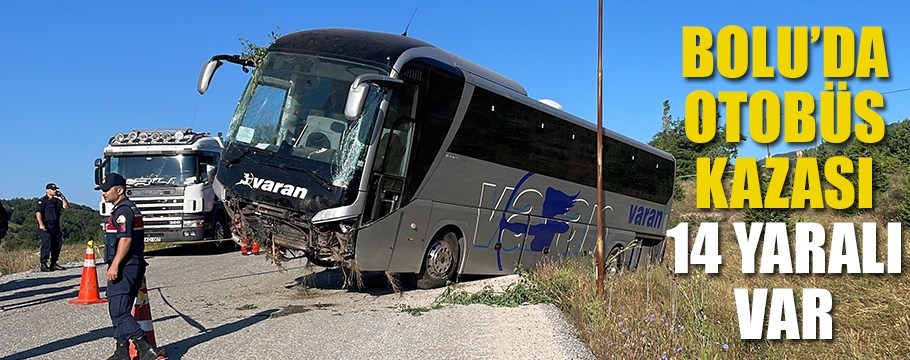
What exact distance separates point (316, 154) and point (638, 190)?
428 inches

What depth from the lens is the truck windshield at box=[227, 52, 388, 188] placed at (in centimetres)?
1127

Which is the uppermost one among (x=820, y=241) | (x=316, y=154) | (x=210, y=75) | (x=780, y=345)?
(x=210, y=75)

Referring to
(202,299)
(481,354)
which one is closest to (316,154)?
(202,299)

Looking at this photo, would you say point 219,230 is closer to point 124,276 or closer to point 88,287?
point 88,287

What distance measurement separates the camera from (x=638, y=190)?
20.3m

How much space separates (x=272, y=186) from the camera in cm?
1142

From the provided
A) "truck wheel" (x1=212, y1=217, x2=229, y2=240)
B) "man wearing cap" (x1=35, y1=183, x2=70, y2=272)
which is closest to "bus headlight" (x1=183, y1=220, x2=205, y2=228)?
"truck wheel" (x1=212, y1=217, x2=229, y2=240)

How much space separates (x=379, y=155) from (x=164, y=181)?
35.1 ft

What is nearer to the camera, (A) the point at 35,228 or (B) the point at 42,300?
(B) the point at 42,300

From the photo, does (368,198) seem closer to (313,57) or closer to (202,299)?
(313,57)

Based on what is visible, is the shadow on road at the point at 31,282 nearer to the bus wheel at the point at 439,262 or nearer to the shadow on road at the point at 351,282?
the shadow on road at the point at 351,282

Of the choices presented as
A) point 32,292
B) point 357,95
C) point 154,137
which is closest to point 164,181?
point 154,137

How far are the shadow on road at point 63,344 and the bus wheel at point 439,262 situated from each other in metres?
4.95

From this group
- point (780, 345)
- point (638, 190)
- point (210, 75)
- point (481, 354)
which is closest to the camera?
point (481, 354)
